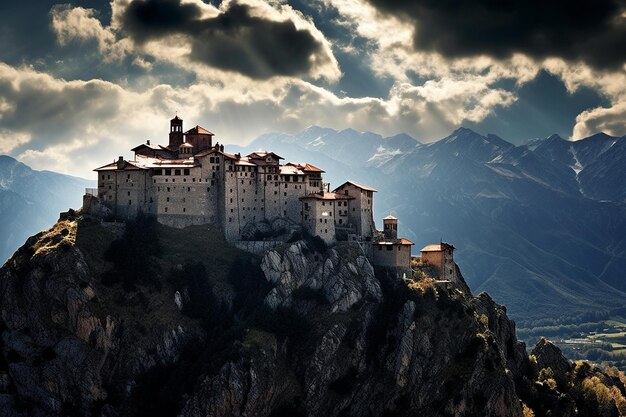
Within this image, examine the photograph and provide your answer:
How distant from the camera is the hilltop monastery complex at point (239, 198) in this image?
571 feet

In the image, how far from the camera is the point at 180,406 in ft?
480

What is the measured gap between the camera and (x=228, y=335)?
15600 cm

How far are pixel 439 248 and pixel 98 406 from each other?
271 ft

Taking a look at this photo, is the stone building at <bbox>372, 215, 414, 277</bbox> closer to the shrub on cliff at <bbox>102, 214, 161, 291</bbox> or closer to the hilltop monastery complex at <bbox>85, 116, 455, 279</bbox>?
the hilltop monastery complex at <bbox>85, 116, 455, 279</bbox>

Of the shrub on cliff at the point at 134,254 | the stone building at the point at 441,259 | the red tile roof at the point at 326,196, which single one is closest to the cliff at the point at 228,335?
the shrub on cliff at the point at 134,254

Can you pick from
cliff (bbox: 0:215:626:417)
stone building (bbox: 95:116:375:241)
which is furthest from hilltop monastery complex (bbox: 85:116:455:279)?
cliff (bbox: 0:215:626:417)

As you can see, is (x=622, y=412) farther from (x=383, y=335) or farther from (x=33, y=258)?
(x=33, y=258)

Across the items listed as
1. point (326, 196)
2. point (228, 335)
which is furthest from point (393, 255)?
point (228, 335)

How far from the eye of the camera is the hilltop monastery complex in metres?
174

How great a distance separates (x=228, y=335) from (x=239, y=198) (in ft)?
112

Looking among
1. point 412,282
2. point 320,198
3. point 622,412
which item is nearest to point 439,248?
point 412,282

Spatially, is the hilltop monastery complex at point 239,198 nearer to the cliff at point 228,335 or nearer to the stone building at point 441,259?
the stone building at point 441,259

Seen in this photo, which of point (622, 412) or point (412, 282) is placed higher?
point (412, 282)

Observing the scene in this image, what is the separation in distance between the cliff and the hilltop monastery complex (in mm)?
4271
